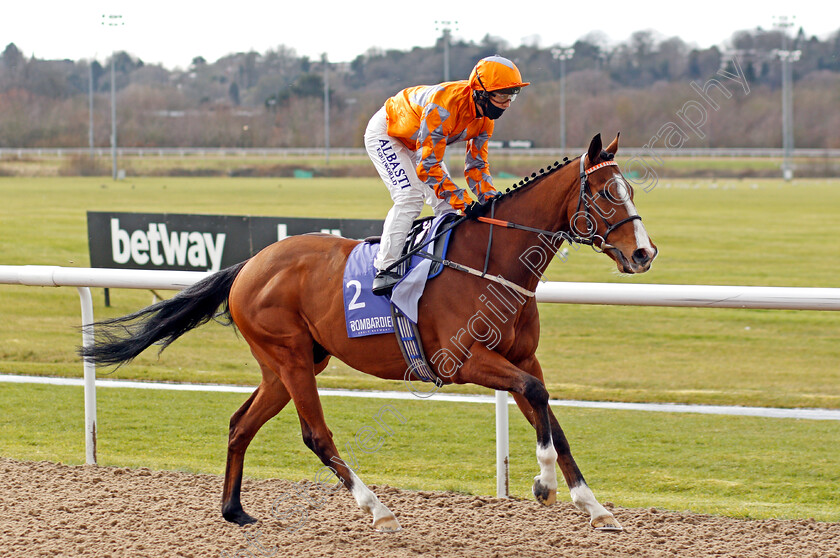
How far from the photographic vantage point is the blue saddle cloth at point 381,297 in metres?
3.39

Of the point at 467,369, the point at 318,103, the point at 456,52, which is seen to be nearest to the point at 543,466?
the point at 467,369

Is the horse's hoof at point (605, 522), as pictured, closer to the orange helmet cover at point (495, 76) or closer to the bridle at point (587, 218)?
the bridle at point (587, 218)

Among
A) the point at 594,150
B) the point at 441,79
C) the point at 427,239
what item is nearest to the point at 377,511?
the point at 427,239

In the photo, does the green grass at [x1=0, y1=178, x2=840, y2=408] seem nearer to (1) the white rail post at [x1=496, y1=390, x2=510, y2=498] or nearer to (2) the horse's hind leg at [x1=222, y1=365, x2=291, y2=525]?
(1) the white rail post at [x1=496, y1=390, x2=510, y2=498]

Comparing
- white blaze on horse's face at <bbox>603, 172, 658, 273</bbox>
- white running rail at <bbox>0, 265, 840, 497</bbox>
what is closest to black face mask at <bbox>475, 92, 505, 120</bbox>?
white blaze on horse's face at <bbox>603, 172, 658, 273</bbox>

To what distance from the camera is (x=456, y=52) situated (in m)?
53.3

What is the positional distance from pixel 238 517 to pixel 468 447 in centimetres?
189

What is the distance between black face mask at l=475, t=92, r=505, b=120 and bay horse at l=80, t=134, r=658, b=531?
0.28 meters

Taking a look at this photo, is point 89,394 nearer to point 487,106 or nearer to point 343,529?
point 343,529

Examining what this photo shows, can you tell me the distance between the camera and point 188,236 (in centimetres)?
938

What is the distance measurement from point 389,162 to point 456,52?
51279mm

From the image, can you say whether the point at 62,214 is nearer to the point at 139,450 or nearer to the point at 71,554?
the point at 139,450

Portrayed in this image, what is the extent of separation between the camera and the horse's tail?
3.97m

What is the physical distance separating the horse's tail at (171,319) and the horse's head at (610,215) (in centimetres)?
155
